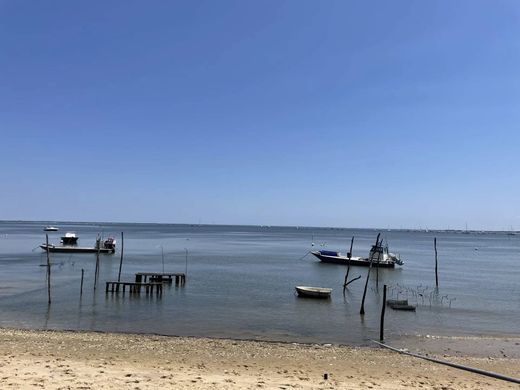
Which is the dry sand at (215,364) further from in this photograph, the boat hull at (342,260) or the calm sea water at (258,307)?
the boat hull at (342,260)

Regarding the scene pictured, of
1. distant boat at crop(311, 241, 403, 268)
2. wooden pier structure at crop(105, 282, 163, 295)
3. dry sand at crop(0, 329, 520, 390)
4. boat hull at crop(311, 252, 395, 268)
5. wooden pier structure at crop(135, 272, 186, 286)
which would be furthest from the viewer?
boat hull at crop(311, 252, 395, 268)

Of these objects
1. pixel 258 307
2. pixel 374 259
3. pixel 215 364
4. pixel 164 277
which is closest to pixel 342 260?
pixel 374 259

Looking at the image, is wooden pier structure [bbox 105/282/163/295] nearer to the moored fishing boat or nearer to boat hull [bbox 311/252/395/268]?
the moored fishing boat

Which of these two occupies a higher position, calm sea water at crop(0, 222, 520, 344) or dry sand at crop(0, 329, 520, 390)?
dry sand at crop(0, 329, 520, 390)

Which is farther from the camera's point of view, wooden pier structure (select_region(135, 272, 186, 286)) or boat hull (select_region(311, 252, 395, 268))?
boat hull (select_region(311, 252, 395, 268))

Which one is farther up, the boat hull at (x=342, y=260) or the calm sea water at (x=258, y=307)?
the boat hull at (x=342, y=260)

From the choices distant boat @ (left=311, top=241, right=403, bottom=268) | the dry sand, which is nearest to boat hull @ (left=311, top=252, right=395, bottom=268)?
distant boat @ (left=311, top=241, right=403, bottom=268)

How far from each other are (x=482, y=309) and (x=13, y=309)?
32282 millimetres

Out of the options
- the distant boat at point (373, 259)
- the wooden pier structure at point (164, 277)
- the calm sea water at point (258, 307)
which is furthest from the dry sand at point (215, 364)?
the distant boat at point (373, 259)

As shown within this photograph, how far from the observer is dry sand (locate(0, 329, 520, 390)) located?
1388cm

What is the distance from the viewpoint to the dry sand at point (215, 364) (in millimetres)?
13875

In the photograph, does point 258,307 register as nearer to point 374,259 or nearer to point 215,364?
point 215,364

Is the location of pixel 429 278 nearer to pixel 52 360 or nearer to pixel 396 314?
pixel 396 314

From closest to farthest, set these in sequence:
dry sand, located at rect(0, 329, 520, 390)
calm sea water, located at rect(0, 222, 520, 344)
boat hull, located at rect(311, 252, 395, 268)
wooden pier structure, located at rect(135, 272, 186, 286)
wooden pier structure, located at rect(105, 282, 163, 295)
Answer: dry sand, located at rect(0, 329, 520, 390) < calm sea water, located at rect(0, 222, 520, 344) < wooden pier structure, located at rect(105, 282, 163, 295) < wooden pier structure, located at rect(135, 272, 186, 286) < boat hull, located at rect(311, 252, 395, 268)
